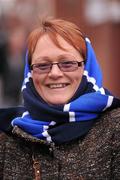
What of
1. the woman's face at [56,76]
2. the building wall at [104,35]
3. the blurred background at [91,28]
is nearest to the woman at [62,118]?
the woman's face at [56,76]

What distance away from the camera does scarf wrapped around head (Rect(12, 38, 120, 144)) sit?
467 cm

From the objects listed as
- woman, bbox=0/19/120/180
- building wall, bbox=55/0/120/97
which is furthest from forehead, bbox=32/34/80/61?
building wall, bbox=55/0/120/97

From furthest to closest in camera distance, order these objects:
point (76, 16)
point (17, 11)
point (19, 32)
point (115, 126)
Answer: point (17, 11)
point (76, 16)
point (19, 32)
point (115, 126)

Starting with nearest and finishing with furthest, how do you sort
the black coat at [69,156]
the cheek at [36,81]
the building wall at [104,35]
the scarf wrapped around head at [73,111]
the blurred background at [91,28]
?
the black coat at [69,156] < the scarf wrapped around head at [73,111] < the cheek at [36,81] < the blurred background at [91,28] < the building wall at [104,35]

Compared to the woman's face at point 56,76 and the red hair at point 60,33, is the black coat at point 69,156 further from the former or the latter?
the red hair at point 60,33

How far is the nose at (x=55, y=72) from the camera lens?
469cm

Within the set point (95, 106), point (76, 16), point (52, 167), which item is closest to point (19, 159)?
point (52, 167)

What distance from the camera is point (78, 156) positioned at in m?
4.63

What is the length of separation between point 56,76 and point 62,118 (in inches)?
10.4

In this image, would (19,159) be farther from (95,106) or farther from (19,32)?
(19,32)

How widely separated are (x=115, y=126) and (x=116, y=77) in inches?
376

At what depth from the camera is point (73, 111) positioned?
15.3 ft

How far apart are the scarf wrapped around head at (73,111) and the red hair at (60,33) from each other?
0.09 metres

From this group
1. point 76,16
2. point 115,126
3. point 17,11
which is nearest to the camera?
point 115,126
